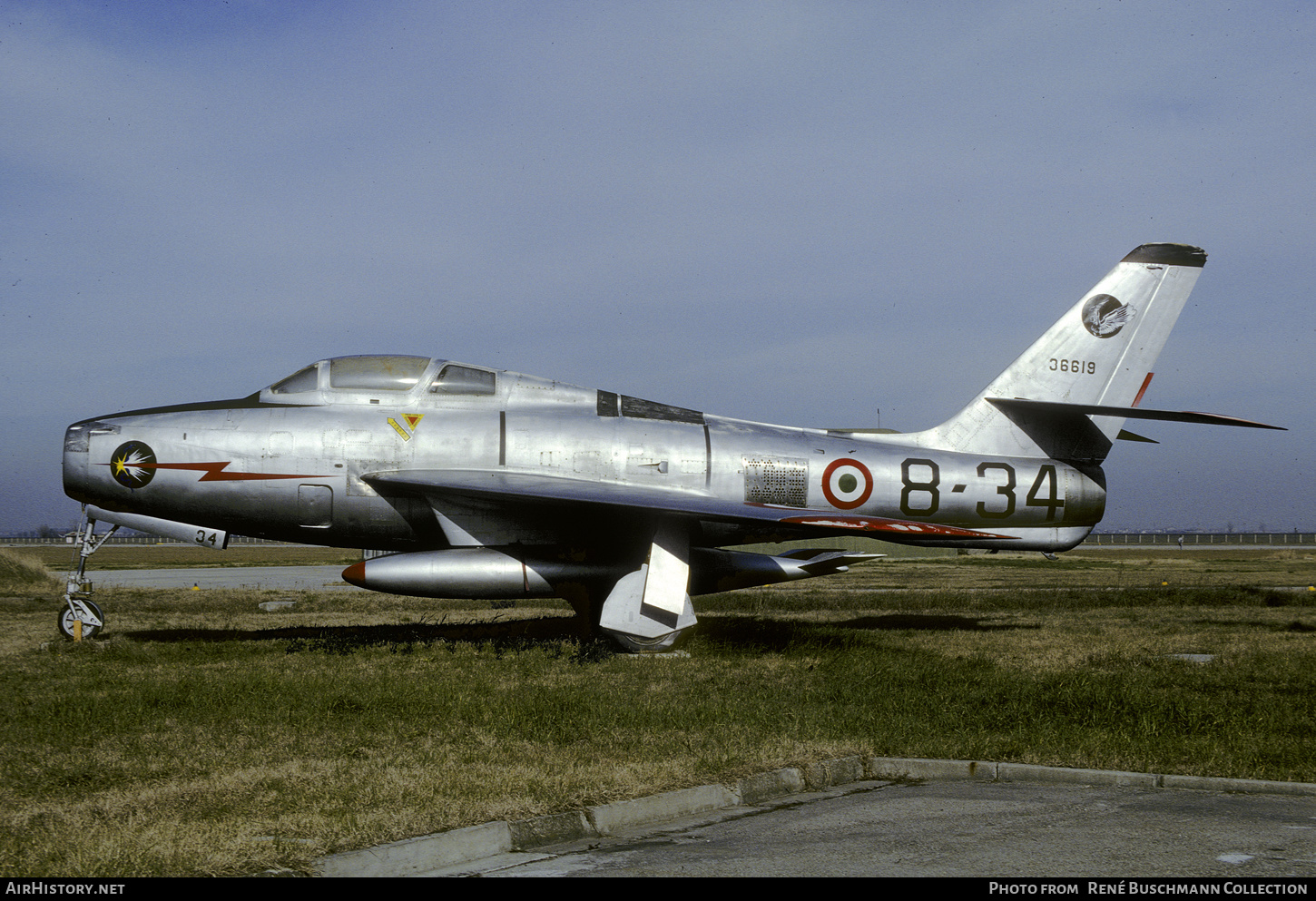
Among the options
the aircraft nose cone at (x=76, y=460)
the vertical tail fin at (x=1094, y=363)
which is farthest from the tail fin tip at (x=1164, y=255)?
the aircraft nose cone at (x=76, y=460)

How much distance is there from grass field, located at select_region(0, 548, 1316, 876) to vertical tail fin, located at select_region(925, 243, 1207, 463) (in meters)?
3.17

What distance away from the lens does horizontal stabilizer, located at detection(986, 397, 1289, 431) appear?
13.1m

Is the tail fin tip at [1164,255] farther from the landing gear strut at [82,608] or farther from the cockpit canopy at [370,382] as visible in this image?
the landing gear strut at [82,608]

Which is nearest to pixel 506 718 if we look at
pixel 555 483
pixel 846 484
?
pixel 555 483

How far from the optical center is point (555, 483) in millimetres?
12914

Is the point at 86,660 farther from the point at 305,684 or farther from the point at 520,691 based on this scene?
the point at 520,691

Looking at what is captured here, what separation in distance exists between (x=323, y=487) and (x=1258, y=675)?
11.4 m

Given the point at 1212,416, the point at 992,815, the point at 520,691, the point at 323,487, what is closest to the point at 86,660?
the point at 323,487

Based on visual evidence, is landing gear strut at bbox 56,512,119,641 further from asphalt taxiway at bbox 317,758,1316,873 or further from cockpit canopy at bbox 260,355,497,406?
asphalt taxiway at bbox 317,758,1316,873

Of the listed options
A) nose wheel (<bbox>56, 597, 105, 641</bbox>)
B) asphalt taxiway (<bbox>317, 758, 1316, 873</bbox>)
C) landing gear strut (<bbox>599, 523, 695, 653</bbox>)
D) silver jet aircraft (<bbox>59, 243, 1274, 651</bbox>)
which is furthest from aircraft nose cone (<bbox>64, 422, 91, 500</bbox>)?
asphalt taxiway (<bbox>317, 758, 1316, 873</bbox>)

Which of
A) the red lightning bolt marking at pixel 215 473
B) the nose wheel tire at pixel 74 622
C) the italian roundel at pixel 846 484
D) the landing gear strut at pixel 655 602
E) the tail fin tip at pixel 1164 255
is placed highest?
the tail fin tip at pixel 1164 255

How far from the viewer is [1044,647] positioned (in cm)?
1309

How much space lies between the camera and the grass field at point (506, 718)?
16.9ft

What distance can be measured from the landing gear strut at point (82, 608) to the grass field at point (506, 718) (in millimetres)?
473
